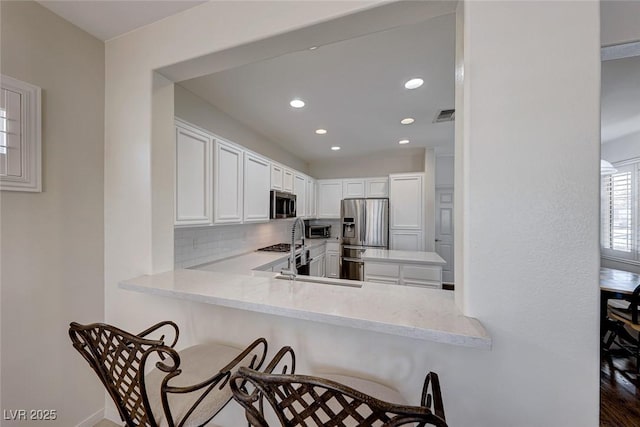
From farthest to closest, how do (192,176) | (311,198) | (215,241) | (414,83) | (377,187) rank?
(311,198), (377,187), (215,241), (414,83), (192,176)

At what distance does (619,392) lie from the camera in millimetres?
2152

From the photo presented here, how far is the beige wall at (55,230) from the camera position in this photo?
1.33 meters

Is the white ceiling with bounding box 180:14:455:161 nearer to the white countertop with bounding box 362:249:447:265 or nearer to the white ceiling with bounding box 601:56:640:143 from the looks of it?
the white ceiling with bounding box 601:56:640:143

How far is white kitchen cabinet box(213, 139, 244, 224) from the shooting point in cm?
226

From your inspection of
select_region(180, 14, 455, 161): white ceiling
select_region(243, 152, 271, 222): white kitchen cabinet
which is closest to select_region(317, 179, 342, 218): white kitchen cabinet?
select_region(180, 14, 455, 161): white ceiling

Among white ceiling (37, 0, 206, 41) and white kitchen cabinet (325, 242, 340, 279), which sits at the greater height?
white ceiling (37, 0, 206, 41)

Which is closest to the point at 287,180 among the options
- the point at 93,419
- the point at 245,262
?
the point at 245,262

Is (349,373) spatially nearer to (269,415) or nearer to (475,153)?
(269,415)

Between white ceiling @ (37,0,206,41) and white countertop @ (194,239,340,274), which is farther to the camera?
white countertop @ (194,239,340,274)

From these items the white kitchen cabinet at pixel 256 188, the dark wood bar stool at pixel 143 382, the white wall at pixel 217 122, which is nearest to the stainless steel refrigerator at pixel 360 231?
the white wall at pixel 217 122

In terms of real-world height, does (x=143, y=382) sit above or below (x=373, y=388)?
above

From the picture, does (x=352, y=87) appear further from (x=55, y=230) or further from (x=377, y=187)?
Result: (x=377, y=187)

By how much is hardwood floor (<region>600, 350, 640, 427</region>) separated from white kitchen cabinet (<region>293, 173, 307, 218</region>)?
3888mm

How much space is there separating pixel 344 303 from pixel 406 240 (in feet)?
11.8
